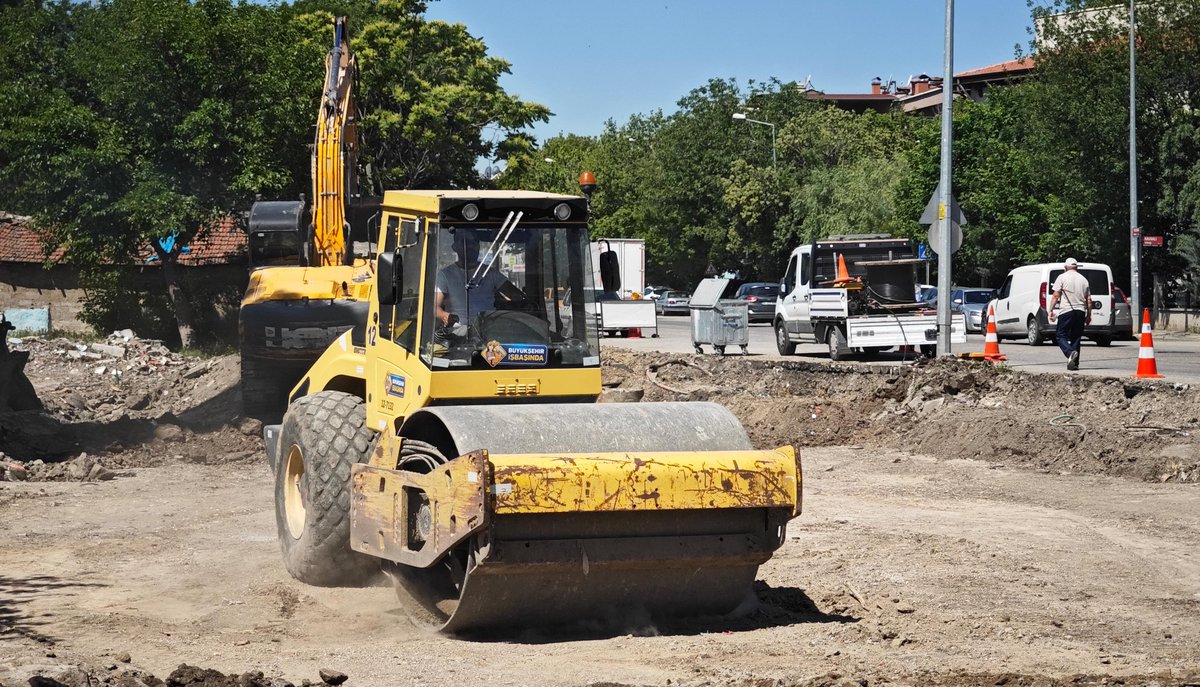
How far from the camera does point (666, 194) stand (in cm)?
7588

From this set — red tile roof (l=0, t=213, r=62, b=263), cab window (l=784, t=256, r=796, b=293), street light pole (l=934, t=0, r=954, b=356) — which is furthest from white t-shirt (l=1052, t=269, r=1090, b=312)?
red tile roof (l=0, t=213, r=62, b=263)

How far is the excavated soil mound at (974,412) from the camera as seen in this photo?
15.0 m

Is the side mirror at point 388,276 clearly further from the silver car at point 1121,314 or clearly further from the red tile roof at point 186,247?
the red tile roof at point 186,247

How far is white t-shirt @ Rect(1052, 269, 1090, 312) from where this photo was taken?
22.7 metres

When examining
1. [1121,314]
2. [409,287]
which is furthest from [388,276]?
[1121,314]

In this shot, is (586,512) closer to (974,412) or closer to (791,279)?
(974,412)

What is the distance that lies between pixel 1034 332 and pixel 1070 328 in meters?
9.62

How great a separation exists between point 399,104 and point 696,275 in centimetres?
3392

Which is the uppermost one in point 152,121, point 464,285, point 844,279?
point 152,121

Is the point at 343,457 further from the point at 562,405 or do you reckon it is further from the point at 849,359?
the point at 849,359

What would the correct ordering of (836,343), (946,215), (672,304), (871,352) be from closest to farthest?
(946,215)
(836,343)
(871,352)
(672,304)

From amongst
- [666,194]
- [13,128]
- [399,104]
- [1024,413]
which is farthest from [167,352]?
[666,194]

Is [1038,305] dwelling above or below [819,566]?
above

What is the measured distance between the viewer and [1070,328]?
2325 centimetres
